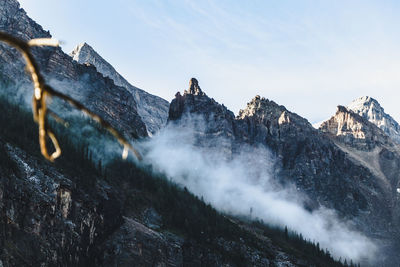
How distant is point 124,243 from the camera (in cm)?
15100

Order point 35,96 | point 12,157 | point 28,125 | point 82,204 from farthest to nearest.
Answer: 1. point 28,125
2. point 82,204
3. point 12,157
4. point 35,96

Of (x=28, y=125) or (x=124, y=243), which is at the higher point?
(x=28, y=125)

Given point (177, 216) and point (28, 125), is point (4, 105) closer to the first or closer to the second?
point (28, 125)

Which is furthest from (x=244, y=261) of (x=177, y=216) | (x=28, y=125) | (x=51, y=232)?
(x=28, y=125)

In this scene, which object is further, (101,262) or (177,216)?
(177,216)

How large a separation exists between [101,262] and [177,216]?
5162 centimetres

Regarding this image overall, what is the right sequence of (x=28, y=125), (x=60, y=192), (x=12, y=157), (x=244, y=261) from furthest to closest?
(x=244, y=261), (x=28, y=125), (x=60, y=192), (x=12, y=157)

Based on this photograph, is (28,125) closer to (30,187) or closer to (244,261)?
(30,187)

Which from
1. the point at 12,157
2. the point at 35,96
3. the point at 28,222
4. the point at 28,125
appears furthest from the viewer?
the point at 28,125

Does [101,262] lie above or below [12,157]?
below

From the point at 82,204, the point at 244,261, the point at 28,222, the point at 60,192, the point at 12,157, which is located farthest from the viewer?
the point at 244,261

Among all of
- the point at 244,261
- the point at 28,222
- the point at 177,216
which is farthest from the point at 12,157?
the point at 244,261

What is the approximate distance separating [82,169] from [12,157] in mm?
42150

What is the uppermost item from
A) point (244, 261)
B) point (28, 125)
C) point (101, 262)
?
point (28, 125)
